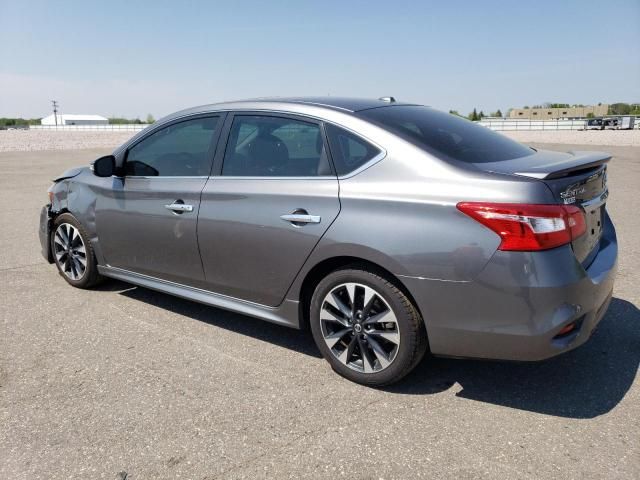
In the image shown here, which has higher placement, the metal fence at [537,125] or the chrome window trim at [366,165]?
the metal fence at [537,125]

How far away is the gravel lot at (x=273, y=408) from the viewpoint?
8.18ft

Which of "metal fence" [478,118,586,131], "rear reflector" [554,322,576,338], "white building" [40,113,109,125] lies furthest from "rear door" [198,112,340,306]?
"white building" [40,113,109,125]

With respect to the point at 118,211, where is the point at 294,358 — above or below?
below

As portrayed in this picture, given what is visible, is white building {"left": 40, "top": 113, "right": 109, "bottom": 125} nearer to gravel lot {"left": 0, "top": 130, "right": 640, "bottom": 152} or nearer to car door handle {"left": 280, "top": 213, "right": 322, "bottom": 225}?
gravel lot {"left": 0, "top": 130, "right": 640, "bottom": 152}

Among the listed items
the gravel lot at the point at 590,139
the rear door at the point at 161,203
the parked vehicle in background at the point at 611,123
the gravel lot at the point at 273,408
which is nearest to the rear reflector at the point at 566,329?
the gravel lot at the point at 273,408

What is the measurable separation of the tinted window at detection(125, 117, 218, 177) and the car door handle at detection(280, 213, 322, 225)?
35.1 inches

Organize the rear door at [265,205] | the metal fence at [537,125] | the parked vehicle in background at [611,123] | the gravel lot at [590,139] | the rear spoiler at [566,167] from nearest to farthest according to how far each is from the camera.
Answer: the rear spoiler at [566,167]
the rear door at [265,205]
the gravel lot at [590,139]
the metal fence at [537,125]
the parked vehicle in background at [611,123]

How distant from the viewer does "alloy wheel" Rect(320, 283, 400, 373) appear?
3047mm

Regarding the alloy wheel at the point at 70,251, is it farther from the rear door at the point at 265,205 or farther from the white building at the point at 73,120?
the white building at the point at 73,120

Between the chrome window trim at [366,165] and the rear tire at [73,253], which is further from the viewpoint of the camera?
the rear tire at [73,253]

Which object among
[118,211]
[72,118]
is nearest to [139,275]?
[118,211]

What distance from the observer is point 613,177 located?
12.6m

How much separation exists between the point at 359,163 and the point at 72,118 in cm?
16847

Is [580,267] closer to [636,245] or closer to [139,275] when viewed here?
[139,275]
